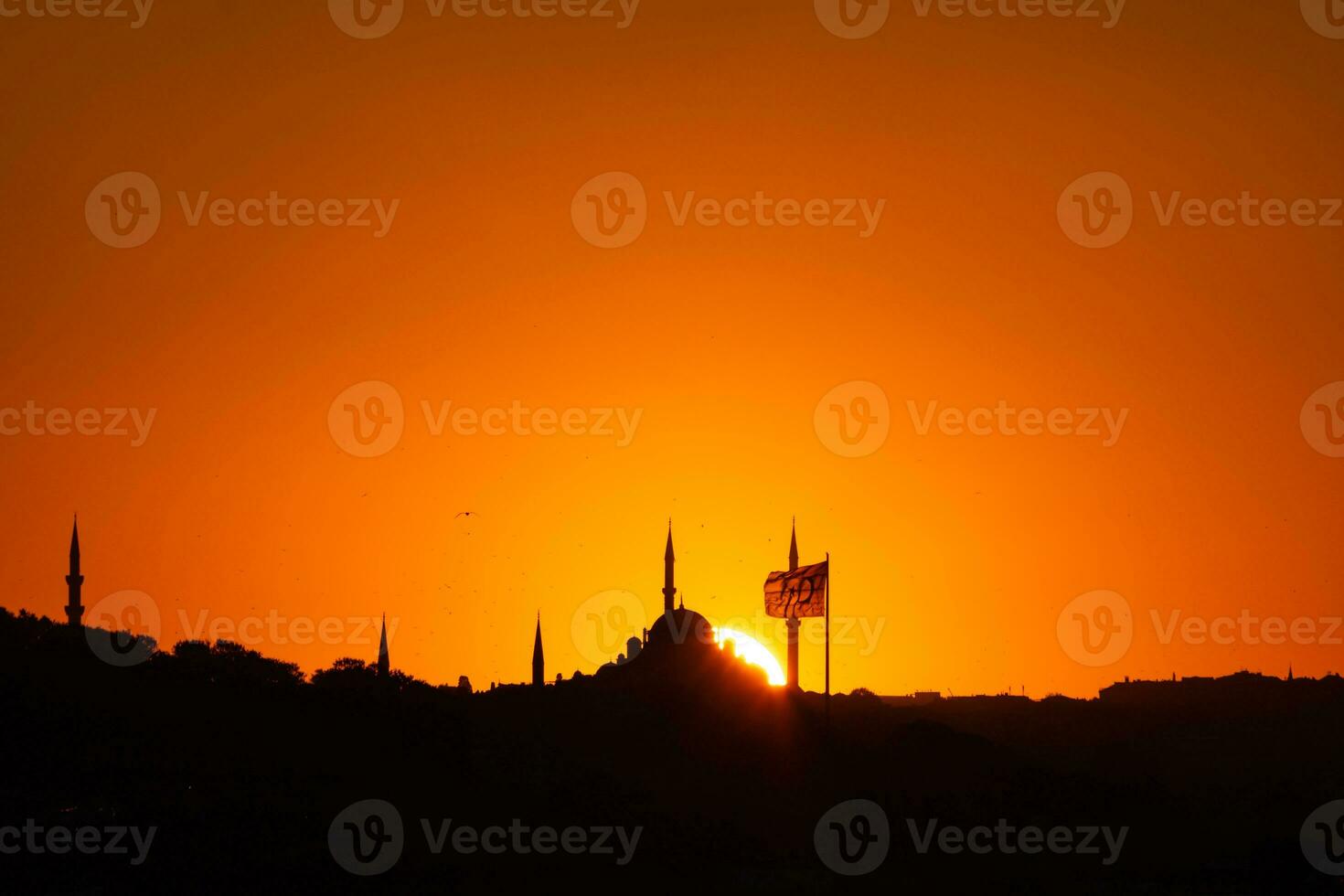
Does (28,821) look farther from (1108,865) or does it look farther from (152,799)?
→ (1108,865)

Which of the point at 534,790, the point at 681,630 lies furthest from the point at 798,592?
the point at 681,630

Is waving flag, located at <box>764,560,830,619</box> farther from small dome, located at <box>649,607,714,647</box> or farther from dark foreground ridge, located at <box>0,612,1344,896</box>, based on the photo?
small dome, located at <box>649,607,714,647</box>

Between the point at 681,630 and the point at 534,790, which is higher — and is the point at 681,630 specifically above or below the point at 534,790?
above

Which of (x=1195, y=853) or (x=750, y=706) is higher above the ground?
(x=750, y=706)

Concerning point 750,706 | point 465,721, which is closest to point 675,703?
point 750,706

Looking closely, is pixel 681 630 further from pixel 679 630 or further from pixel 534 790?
pixel 534 790
